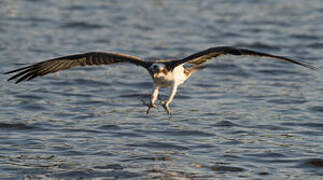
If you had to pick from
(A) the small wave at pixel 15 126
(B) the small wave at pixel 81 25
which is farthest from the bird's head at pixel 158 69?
(B) the small wave at pixel 81 25

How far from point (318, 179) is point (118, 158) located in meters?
2.45

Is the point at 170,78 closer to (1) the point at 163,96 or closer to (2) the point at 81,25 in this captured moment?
(1) the point at 163,96

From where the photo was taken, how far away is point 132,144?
9.64 meters

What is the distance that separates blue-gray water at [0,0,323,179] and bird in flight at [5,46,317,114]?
3.06ft

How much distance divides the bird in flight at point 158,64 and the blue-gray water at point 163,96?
0.93 m

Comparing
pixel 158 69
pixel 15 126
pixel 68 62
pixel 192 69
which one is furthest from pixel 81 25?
pixel 158 69

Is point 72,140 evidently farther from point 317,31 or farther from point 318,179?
point 317,31

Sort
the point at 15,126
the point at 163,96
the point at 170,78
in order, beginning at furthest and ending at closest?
the point at 163,96, the point at 15,126, the point at 170,78

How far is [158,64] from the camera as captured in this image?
8.55m

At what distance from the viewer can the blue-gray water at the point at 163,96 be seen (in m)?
8.88

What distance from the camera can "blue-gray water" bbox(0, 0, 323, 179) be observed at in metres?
8.88

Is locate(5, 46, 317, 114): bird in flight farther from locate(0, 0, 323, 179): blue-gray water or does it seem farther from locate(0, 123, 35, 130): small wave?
locate(0, 123, 35, 130): small wave

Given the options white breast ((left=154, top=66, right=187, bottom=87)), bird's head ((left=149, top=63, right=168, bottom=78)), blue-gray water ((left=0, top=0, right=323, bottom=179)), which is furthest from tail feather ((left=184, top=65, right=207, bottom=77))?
blue-gray water ((left=0, top=0, right=323, bottom=179))

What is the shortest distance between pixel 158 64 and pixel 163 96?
373cm
